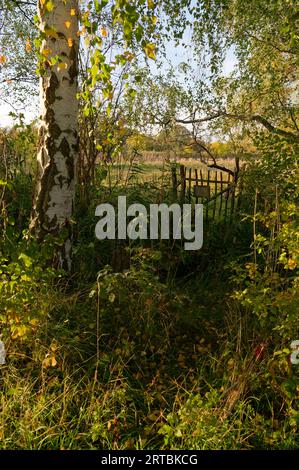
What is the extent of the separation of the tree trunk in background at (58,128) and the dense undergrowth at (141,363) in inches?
22.6

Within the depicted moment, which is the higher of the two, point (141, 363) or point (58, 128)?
point (58, 128)

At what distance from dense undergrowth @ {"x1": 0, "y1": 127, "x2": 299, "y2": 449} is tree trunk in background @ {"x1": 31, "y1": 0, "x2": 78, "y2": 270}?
1.88 feet

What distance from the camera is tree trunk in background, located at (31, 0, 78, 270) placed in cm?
308

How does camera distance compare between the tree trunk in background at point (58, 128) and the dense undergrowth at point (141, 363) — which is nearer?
the dense undergrowth at point (141, 363)

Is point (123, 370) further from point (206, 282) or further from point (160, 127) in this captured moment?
point (160, 127)

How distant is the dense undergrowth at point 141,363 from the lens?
217cm

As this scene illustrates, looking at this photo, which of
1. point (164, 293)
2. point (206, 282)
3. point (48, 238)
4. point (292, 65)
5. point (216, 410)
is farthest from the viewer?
point (292, 65)

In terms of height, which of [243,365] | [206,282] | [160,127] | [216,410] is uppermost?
[160,127]

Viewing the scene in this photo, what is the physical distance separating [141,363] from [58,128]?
80.2 inches

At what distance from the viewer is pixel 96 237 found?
4.27m

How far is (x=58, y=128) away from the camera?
323cm

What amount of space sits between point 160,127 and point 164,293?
245 inches

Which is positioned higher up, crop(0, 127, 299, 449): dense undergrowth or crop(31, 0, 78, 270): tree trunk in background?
crop(31, 0, 78, 270): tree trunk in background
